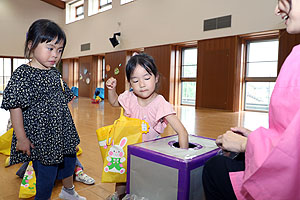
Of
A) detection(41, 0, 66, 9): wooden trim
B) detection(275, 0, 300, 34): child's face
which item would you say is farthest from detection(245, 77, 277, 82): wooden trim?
detection(41, 0, 66, 9): wooden trim

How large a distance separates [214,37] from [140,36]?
2.93 m

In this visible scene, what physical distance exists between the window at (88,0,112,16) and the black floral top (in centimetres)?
967

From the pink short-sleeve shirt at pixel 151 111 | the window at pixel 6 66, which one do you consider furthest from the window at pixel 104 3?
the pink short-sleeve shirt at pixel 151 111

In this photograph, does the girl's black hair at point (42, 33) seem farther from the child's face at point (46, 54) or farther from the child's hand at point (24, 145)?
the child's hand at point (24, 145)

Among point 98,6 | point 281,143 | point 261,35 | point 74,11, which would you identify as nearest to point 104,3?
point 98,6

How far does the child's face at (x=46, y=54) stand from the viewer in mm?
1140

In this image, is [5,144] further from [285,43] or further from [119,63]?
[119,63]

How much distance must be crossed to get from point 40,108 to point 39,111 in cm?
2

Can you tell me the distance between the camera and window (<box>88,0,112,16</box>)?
10071 millimetres

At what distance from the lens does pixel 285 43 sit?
5383mm

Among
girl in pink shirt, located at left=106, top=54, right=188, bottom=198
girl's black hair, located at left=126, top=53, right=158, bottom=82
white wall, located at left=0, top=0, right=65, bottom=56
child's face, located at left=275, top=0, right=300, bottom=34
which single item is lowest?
girl in pink shirt, located at left=106, top=54, right=188, bottom=198

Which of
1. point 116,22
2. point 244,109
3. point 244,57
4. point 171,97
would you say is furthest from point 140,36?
point 244,109

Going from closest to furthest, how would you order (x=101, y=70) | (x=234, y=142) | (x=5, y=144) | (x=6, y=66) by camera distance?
(x=234, y=142), (x=5, y=144), (x=101, y=70), (x=6, y=66)

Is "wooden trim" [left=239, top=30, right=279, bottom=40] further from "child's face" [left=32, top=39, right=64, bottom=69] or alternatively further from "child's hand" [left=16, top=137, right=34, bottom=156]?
"child's hand" [left=16, top=137, right=34, bottom=156]
